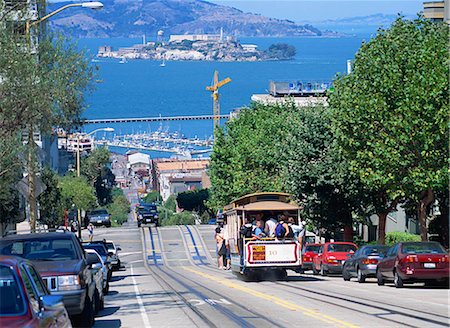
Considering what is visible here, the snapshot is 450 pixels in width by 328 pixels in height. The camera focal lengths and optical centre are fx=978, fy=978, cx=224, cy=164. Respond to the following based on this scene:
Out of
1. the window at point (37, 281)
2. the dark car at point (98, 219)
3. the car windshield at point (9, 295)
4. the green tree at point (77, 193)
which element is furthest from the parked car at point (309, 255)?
the dark car at point (98, 219)

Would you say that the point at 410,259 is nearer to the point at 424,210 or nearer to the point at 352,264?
the point at 352,264

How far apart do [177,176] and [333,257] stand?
128 m

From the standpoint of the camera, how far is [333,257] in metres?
38.0

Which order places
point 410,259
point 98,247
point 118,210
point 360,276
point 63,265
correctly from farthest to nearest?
point 118,210
point 98,247
point 360,276
point 410,259
point 63,265

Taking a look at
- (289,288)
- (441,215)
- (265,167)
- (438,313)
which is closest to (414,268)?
(289,288)

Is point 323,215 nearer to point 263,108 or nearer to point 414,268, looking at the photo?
point 414,268

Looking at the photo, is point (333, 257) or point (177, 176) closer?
point (333, 257)

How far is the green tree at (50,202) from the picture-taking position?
187 feet

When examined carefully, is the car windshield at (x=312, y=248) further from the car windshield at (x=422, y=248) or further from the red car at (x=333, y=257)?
the car windshield at (x=422, y=248)

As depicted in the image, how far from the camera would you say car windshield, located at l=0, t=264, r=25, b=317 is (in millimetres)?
9805

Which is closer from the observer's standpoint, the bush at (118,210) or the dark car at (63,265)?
the dark car at (63,265)

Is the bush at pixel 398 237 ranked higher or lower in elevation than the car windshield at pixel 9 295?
lower

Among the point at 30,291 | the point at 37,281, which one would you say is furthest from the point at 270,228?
the point at 30,291

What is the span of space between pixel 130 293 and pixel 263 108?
1778 inches
